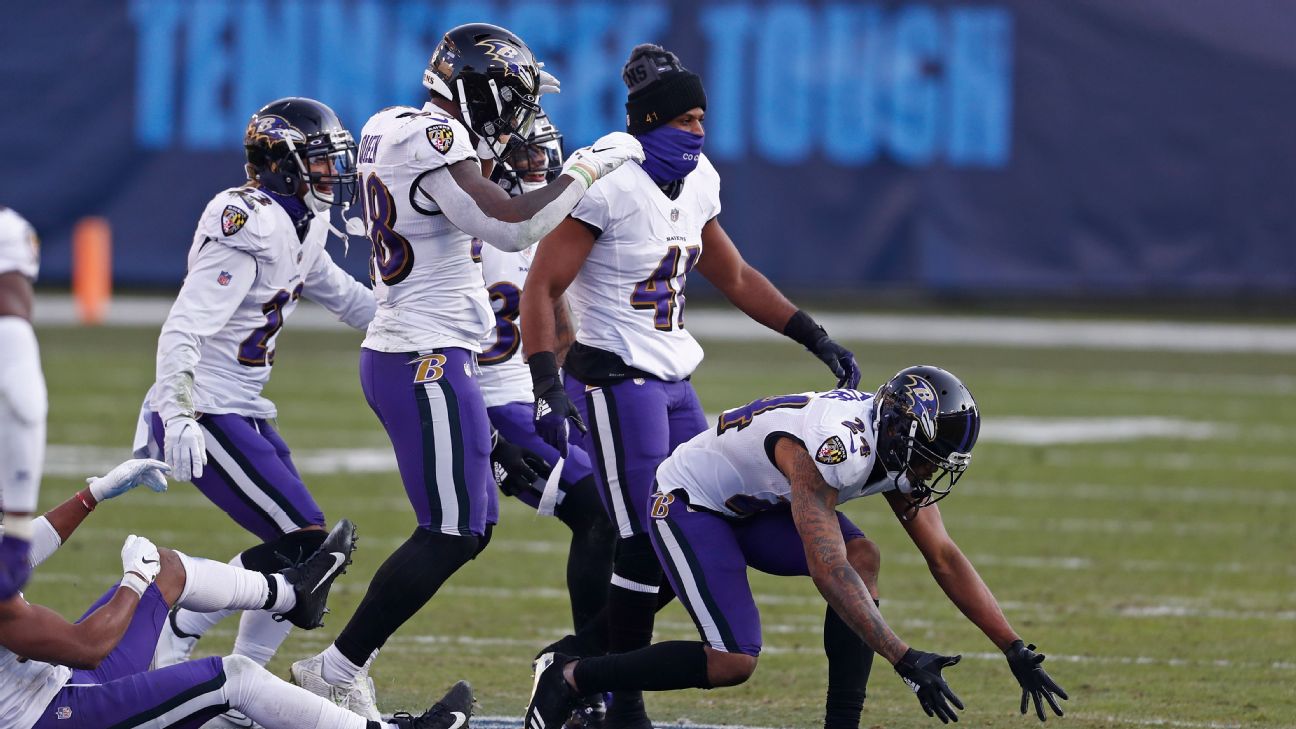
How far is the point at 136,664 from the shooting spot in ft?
14.0

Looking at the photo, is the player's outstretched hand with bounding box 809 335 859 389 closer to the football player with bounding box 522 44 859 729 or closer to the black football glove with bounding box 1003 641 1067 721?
the football player with bounding box 522 44 859 729

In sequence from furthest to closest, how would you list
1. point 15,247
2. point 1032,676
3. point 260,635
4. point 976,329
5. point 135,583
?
point 976,329 → point 260,635 → point 1032,676 → point 135,583 → point 15,247

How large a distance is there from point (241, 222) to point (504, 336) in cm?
116

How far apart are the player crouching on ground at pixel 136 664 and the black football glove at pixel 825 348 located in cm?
154

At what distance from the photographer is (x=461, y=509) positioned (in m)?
4.91

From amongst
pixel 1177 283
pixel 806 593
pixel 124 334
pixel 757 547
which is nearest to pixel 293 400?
pixel 124 334

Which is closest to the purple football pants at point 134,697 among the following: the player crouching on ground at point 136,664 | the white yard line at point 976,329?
the player crouching on ground at point 136,664

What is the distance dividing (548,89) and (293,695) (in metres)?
2.09

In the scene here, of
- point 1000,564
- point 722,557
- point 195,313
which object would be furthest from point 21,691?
point 1000,564

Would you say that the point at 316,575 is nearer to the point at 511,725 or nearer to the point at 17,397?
the point at 511,725

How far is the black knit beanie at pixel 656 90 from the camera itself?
5.24 m

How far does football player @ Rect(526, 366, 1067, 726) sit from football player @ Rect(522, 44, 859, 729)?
1.07 feet

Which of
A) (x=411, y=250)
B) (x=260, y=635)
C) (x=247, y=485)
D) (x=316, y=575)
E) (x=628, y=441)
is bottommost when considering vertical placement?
(x=260, y=635)

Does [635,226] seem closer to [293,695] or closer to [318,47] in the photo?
[293,695]
